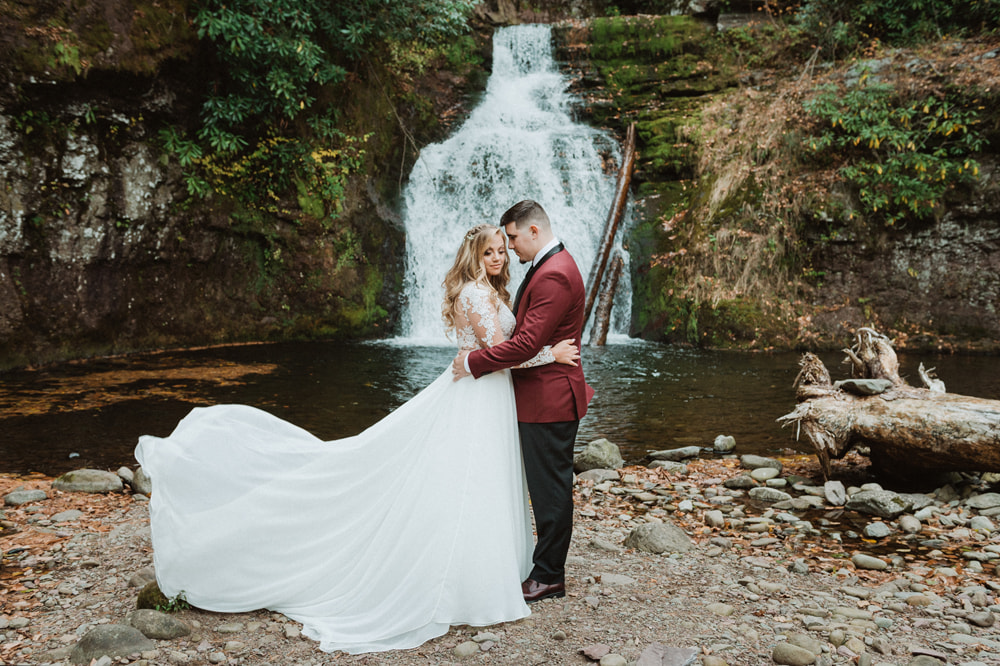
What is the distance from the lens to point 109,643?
9.56 feet

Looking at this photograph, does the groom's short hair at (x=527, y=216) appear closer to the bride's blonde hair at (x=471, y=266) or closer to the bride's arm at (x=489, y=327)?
the bride's blonde hair at (x=471, y=266)

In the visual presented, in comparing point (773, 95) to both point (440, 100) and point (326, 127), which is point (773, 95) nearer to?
point (440, 100)

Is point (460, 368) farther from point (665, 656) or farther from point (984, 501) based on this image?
point (984, 501)

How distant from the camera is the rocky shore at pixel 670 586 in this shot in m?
3.03

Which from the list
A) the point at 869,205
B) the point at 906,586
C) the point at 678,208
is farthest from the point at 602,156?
the point at 906,586

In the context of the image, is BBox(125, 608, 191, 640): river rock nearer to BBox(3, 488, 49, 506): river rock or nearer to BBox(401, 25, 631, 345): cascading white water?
BBox(3, 488, 49, 506): river rock

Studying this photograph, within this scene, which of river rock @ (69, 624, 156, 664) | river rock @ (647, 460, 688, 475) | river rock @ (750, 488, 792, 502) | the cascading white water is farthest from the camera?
the cascading white water

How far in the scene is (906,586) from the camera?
3.84m

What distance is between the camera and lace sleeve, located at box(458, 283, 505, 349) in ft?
11.8

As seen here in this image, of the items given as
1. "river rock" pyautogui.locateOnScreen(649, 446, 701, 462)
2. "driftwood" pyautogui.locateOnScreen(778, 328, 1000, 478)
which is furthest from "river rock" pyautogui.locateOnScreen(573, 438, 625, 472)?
"driftwood" pyautogui.locateOnScreen(778, 328, 1000, 478)

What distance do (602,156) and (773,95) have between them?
392 cm

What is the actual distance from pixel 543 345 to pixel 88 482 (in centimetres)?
448

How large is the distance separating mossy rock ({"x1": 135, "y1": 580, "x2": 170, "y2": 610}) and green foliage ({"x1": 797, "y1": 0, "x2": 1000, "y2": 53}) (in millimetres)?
16384

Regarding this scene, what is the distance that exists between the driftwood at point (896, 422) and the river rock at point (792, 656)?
9.66 ft
